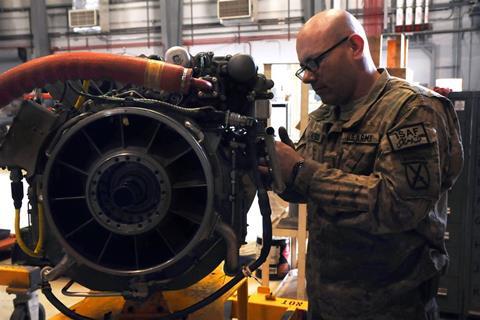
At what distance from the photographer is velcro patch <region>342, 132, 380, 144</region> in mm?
1178

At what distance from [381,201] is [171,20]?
5.80 meters

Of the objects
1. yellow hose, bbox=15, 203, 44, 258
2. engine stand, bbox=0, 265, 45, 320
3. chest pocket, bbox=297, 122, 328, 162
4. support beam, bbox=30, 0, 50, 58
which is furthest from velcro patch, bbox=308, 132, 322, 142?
support beam, bbox=30, 0, 50, 58

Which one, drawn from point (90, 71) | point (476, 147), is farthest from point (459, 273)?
point (90, 71)

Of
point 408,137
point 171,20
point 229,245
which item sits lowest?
point 229,245

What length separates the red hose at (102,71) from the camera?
99cm

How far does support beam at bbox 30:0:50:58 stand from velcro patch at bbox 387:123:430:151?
22.9 ft

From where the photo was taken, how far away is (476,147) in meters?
2.51

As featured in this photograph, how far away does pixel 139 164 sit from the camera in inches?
40.8

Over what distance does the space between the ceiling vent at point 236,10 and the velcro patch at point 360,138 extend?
4.88 metres

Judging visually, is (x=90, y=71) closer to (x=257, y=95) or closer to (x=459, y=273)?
(x=257, y=95)

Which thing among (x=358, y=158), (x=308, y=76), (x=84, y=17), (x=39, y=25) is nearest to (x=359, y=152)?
(x=358, y=158)

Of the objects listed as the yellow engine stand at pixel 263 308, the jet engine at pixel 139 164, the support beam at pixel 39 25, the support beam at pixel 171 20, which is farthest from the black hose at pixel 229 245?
the support beam at pixel 39 25

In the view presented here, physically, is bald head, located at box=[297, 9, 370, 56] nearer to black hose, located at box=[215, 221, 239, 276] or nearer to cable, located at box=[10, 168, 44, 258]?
black hose, located at box=[215, 221, 239, 276]

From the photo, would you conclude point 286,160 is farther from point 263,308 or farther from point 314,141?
point 263,308
